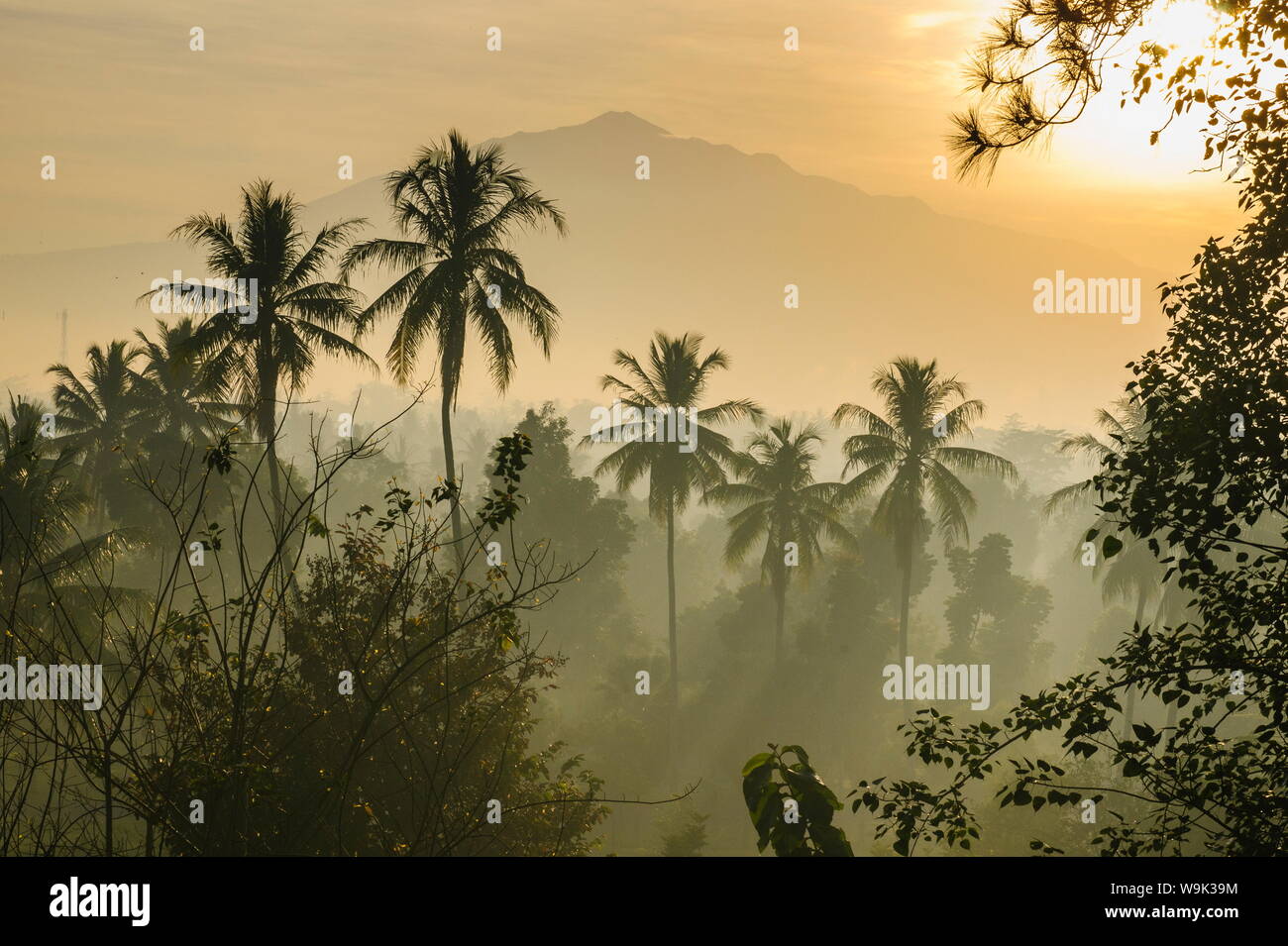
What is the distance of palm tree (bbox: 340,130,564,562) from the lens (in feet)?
70.6

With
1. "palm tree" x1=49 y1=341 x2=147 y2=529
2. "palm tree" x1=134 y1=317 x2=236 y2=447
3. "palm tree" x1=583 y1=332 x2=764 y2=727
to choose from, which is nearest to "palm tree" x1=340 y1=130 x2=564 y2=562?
"palm tree" x1=583 y1=332 x2=764 y2=727

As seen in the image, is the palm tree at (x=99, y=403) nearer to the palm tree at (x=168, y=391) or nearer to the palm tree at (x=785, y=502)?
the palm tree at (x=168, y=391)

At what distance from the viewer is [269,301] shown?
843 inches

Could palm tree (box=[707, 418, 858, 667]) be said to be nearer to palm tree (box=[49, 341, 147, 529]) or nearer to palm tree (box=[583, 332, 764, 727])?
palm tree (box=[583, 332, 764, 727])

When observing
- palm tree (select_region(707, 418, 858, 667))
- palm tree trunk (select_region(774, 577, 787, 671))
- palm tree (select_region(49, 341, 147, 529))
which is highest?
palm tree (select_region(49, 341, 147, 529))

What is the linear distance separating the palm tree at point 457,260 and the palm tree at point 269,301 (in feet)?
2.43

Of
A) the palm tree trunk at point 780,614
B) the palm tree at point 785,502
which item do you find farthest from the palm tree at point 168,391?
the palm tree trunk at point 780,614

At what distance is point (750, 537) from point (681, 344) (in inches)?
292

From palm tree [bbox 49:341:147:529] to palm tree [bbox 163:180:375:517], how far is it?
41.6ft

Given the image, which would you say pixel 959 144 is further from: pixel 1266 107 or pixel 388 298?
pixel 388 298

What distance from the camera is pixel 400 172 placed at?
21.9 m

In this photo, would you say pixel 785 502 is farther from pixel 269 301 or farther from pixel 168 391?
pixel 168 391

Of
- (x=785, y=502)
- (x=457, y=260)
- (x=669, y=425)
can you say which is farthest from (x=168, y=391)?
(x=785, y=502)
